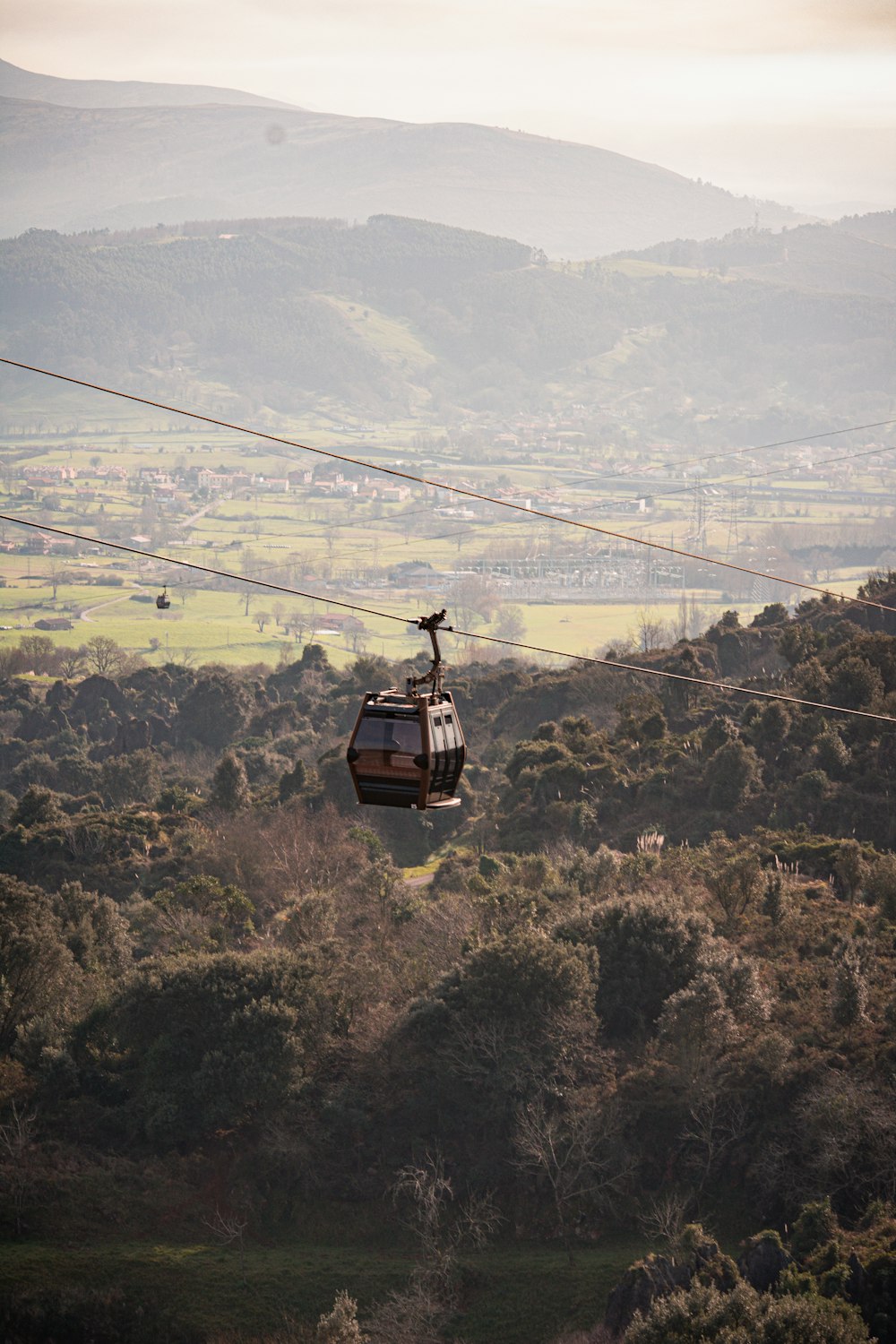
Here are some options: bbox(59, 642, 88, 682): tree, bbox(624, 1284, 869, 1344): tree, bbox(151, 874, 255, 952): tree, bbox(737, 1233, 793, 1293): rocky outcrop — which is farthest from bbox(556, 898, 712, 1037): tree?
bbox(59, 642, 88, 682): tree

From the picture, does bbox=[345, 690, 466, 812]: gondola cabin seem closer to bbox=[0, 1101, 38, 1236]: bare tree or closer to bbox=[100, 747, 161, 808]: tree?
bbox=[0, 1101, 38, 1236]: bare tree

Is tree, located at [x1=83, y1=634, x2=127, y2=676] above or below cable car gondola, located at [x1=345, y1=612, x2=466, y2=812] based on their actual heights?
below

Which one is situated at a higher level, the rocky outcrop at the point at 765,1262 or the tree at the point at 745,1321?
the tree at the point at 745,1321

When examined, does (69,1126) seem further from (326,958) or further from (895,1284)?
(895,1284)

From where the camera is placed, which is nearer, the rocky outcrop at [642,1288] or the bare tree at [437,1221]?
the rocky outcrop at [642,1288]

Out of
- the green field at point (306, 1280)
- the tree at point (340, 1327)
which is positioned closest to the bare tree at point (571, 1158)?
the green field at point (306, 1280)

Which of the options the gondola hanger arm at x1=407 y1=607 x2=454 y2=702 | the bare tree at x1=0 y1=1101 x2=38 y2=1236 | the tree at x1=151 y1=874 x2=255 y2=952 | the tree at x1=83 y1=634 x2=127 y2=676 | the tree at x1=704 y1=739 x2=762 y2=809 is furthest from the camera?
the tree at x1=83 y1=634 x2=127 y2=676

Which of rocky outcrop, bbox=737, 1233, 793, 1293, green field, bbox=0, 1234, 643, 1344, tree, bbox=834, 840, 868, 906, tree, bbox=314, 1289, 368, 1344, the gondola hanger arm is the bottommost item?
green field, bbox=0, 1234, 643, 1344

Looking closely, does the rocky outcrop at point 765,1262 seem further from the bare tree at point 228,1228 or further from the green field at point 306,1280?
the bare tree at point 228,1228
